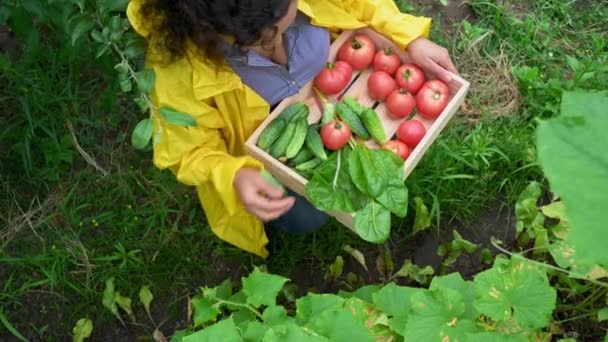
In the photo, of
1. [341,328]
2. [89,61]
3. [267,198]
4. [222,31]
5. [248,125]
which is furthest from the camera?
[89,61]

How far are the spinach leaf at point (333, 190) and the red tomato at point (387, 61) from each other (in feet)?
1.25

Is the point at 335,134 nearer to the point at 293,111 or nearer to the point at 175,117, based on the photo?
the point at 293,111

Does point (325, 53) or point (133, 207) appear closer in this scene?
point (325, 53)

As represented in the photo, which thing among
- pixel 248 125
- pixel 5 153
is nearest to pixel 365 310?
pixel 248 125

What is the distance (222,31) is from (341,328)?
35.5 inches

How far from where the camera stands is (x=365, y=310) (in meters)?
1.92

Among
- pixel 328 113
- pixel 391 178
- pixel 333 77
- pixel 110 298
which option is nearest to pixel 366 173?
pixel 391 178

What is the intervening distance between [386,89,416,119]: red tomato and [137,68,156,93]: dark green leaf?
0.88 metres

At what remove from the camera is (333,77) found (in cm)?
243

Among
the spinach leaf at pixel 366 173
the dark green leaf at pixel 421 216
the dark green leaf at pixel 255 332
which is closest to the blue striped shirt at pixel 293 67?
the spinach leaf at pixel 366 173

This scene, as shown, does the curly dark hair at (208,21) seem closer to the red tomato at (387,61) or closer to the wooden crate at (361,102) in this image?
the wooden crate at (361,102)

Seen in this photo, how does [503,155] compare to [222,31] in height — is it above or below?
below

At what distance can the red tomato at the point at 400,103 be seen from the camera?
241 cm

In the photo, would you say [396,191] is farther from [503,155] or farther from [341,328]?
[503,155]
